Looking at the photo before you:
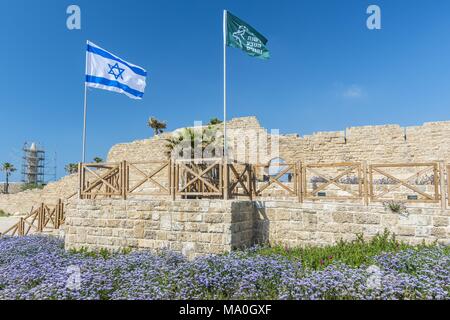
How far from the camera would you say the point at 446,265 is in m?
5.10

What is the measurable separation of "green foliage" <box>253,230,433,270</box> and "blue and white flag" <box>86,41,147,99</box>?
737cm

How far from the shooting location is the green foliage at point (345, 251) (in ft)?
19.3

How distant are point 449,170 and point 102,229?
8.76 m

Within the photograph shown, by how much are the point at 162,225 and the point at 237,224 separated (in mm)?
1975

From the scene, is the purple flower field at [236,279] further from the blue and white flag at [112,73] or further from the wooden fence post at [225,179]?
the blue and white flag at [112,73]

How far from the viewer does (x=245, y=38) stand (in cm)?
1079

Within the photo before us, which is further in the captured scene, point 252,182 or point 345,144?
point 345,144

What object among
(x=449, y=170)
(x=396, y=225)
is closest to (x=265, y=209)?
(x=396, y=225)

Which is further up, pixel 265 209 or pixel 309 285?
pixel 265 209

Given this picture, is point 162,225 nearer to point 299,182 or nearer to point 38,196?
point 299,182

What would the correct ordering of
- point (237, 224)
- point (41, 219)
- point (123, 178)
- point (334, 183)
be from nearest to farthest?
1. point (237, 224)
2. point (334, 183)
3. point (123, 178)
4. point (41, 219)

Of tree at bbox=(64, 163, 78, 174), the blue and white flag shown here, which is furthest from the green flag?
tree at bbox=(64, 163, 78, 174)

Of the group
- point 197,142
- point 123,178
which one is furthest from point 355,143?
point 123,178
